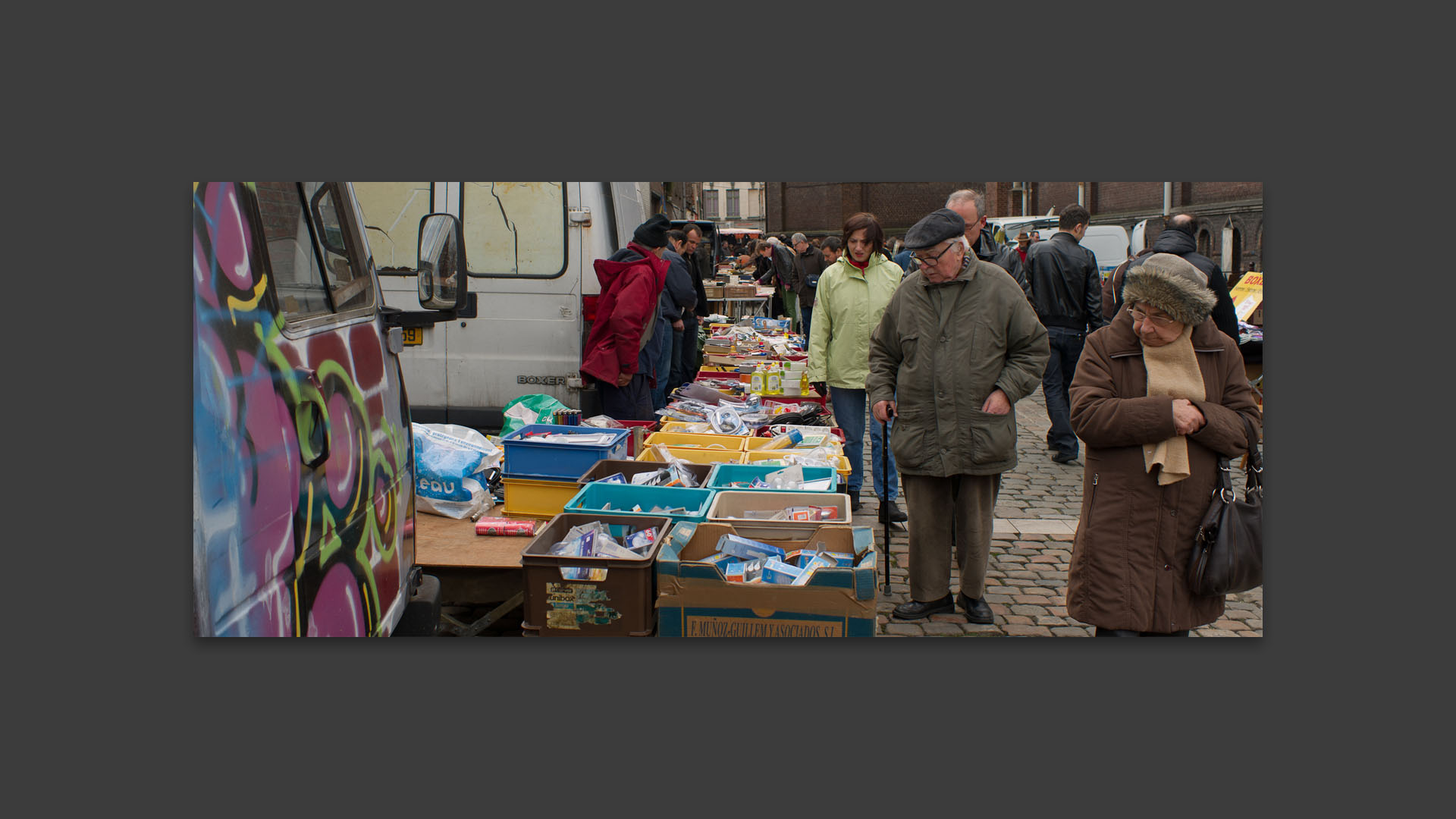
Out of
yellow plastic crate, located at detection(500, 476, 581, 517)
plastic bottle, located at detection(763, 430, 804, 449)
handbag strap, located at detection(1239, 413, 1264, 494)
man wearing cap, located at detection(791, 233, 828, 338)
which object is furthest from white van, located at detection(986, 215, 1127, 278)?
handbag strap, located at detection(1239, 413, 1264, 494)

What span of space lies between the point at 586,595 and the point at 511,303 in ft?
11.7

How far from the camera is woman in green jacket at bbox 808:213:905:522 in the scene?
608cm

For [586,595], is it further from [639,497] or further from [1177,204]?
[1177,204]

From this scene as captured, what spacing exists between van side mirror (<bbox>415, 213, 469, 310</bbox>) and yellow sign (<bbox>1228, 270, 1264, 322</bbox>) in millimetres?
7082

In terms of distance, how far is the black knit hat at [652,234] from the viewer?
6.98 meters

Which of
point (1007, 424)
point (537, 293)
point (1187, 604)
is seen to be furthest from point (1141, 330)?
point (537, 293)

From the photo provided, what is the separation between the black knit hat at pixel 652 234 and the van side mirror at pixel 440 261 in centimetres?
335

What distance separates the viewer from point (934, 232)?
427 cm

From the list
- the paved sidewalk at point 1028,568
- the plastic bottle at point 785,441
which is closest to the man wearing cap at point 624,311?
the plastic bottle at point 785,441

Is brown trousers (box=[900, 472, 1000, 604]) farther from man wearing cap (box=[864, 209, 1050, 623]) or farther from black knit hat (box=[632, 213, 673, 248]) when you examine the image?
black knit hat (box=[632, 213, 673, 248])

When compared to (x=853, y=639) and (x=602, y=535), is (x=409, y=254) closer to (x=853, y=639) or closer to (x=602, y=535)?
(x=602, y=535)

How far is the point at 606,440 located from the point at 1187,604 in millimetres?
2814

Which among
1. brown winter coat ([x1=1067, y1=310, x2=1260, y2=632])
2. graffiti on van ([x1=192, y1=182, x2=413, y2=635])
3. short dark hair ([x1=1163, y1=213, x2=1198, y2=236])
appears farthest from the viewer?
short dark hair ([x1=1163, y1=213, x2=1198, y2=236])

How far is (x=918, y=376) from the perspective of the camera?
176 inches
